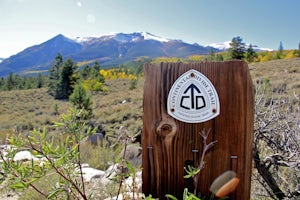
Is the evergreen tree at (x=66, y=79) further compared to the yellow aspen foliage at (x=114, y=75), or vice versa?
the yellow aspen foliage at (x=114, y=75)

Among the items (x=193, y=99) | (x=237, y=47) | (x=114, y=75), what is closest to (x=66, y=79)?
(x=237, y=47)

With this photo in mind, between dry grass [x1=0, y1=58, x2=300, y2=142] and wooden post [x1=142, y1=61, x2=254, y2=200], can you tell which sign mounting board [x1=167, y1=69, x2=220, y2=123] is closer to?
wooden post [x1=142, y1=61, x2=254, y2=200]

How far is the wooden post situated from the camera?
1276 mm

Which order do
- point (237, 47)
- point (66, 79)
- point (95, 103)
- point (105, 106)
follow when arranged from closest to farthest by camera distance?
point (105, 106)
point (95, 103)
point (66, 79)
point (237, 47)

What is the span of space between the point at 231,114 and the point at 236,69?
0.20 meters

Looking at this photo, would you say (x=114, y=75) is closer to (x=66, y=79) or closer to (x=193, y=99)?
(x=66, y=79)

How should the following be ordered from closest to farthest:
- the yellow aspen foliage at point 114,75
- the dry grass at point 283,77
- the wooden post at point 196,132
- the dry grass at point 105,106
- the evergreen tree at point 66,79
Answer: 1. the wooden post at point 196,132
2. the dry grass at point 283,77
3. the dry grass at point 105,106
4. the evergreen tree at point 66,79
5. the yellow aspen foliage at point 114,75

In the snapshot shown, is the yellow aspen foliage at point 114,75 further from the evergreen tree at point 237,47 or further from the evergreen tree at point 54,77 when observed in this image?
the evergreen tree at point 237,47

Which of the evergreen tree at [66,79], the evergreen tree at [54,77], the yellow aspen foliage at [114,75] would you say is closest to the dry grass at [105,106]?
the evergreen tree at [54,77]

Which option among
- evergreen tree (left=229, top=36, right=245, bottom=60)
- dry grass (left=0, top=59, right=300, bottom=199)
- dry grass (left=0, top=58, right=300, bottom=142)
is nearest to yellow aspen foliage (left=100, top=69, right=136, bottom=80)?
dry grass (left=0, top=59, right=300, bottom=199)

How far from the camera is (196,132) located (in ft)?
4.32

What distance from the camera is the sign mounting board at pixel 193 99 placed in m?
1.30

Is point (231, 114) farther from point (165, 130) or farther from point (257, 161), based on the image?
point (257, 161)

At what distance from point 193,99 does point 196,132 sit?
0.51ft
